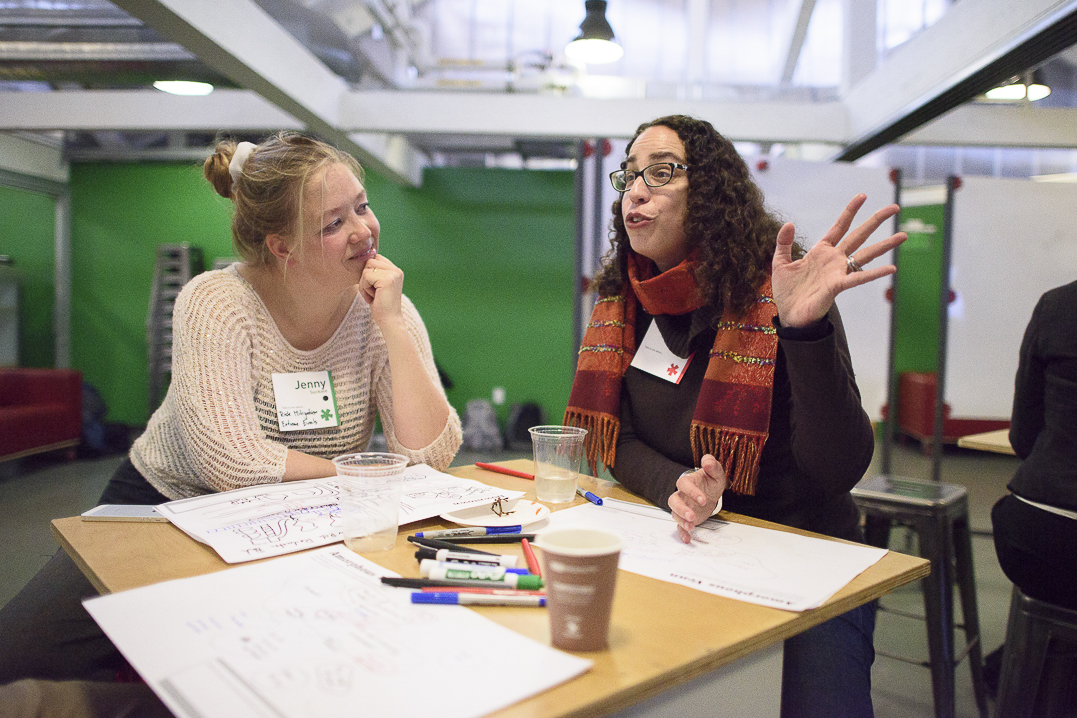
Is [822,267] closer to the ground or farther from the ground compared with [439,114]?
closer to the ground

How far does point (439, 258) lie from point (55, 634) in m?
6.07

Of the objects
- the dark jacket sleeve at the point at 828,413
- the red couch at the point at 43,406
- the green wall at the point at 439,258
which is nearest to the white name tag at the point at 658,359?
the dark jacket sleeve at the point at 828,413

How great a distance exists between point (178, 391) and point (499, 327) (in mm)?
5610

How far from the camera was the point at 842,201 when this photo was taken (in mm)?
3711

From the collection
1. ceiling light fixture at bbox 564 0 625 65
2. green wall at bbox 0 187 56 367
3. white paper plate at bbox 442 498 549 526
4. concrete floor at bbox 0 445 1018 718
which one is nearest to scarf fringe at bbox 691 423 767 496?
white paper plate at bbox 442 498 549 526

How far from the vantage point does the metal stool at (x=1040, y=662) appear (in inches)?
64.8

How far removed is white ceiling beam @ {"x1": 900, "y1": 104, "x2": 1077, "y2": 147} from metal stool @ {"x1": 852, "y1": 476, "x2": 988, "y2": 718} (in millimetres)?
3017

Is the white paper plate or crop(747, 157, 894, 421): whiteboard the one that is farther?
crop(747, 157, 894, 421): whiteboard

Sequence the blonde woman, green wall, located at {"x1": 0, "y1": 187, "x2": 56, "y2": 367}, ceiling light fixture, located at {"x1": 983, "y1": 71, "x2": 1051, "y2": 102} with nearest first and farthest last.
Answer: the blonde woman < ceiling light fixture, located at {"x1": 983, "y1": 71, "x2": 1051, "y2": 102} < green wall, located at {"x1": 0, "y1": 187, "x2": 56, "y2": 367}

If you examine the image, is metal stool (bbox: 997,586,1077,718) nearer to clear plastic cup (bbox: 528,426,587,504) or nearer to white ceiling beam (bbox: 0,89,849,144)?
clear plastic cup (bbox: 528,426,587,504)

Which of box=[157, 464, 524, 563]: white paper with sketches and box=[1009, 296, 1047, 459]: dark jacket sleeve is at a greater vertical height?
box=[1009, 296, 1047, 459]: dark jacket sleeve

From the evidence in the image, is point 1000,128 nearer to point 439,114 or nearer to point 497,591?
point 439,114

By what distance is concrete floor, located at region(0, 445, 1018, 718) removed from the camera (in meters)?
2.21

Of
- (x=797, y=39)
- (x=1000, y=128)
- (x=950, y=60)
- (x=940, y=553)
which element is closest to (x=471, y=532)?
(x=940, y=553)
